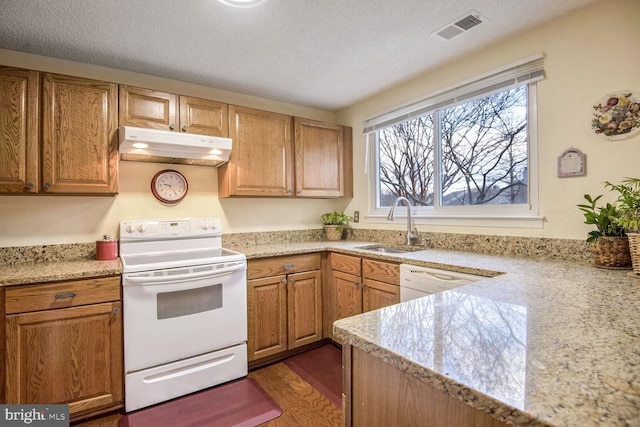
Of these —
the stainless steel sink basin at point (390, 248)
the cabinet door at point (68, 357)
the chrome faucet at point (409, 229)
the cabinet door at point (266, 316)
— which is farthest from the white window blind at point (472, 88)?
the cabinet door at point (68, 357)

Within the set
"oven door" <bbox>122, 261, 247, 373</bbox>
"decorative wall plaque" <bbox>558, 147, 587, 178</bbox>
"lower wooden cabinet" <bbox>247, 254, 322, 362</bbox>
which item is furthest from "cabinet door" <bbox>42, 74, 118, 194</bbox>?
"decorative wall plaque" <bbox>558, 147, 587, 178</bbox>

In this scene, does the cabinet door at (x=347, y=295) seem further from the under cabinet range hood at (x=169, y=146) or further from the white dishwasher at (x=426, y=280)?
the under cabinet range hood at (x=169, y=146)

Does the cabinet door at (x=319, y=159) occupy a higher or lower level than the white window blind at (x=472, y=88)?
lower

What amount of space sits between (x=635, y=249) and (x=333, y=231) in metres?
2.22

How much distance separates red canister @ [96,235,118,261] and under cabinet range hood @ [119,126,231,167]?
1.97ft

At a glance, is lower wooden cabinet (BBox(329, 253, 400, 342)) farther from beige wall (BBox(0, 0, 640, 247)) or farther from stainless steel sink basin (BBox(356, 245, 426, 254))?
beige wall (BBox(0, 0, 640, 247))

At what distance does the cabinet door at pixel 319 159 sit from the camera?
2971mm

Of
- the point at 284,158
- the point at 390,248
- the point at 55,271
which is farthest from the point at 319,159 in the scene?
the point at 55,271

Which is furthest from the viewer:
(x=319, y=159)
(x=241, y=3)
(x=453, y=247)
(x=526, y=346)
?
(x=319, y=159)

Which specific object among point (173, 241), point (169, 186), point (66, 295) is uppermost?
point (169, 186)

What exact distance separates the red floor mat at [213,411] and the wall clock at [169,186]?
4.69 feet

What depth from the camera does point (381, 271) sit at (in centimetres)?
229

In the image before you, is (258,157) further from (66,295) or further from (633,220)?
(633,220)

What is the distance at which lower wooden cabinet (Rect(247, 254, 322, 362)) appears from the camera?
2.40 meters
